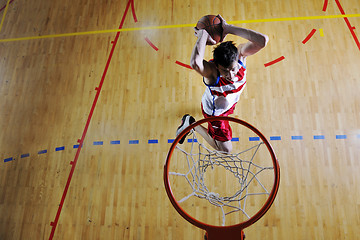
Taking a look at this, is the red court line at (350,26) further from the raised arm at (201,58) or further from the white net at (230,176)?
the raised arm at (201,58)

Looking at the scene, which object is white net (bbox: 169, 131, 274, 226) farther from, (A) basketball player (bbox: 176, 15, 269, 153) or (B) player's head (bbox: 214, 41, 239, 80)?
(B) player's head (bbox: 214, 41, 239, 80)

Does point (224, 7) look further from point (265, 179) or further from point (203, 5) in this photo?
point (265, 179)

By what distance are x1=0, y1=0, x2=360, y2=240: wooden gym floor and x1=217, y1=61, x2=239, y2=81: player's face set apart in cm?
89

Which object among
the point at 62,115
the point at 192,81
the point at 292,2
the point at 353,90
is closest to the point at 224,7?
the point at 292,2

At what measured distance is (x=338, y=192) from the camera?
2.62 meters

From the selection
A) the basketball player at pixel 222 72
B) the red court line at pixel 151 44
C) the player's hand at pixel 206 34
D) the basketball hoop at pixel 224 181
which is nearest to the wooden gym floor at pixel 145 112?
the red court line at pixel 151 44

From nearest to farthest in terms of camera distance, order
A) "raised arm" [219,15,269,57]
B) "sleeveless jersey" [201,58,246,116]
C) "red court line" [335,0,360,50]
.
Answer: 1. "raised arm" [219,15,269,57]
2. "sleeveless jersey" [201,58,246,116]
3. "red court line" [335,0,360,50]

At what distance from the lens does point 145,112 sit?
10.2ft

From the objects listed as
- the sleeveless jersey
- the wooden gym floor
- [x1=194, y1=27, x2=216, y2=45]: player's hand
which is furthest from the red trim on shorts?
[x1=194, y1=27, x2=216, y2=45]: player's hand

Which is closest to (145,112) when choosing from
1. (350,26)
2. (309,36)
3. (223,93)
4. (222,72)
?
(223,93)

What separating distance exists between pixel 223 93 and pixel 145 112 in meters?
1.12

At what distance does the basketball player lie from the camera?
195 cm

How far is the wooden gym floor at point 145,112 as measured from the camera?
2674 millimetres

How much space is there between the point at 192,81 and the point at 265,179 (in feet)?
4.42
